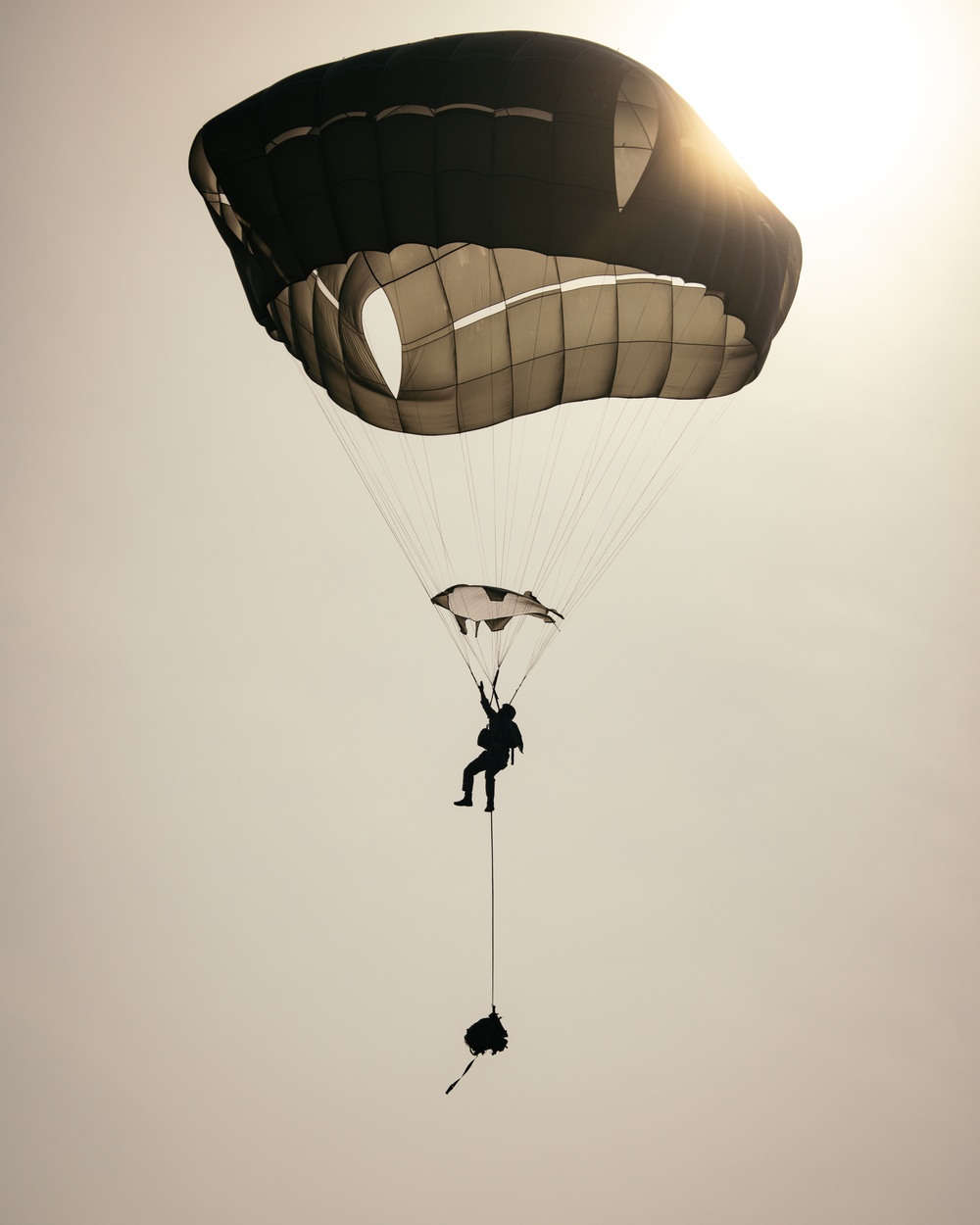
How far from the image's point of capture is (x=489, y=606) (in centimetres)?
1313

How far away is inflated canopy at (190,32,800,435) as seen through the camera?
11961 millimetres

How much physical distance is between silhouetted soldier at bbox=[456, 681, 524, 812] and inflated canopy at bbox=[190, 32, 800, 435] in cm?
354

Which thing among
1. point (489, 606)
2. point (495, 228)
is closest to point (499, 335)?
point (495, 228)

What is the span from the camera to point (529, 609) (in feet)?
43.0

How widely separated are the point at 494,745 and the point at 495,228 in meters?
5.33

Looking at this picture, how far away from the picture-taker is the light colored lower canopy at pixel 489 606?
13.1 m

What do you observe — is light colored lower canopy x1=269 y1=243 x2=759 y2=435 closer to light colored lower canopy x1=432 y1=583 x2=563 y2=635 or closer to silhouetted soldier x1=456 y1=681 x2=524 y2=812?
light colored lower canopy x1=432 y1=583 x2=563 y2=635

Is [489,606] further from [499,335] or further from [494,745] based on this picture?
[499,335]

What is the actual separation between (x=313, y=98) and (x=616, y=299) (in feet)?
12.5

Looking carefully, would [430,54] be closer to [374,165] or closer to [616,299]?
[374,165]

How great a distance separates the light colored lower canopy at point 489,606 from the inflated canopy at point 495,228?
219cm

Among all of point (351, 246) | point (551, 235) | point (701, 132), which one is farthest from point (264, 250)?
point (701, 132)

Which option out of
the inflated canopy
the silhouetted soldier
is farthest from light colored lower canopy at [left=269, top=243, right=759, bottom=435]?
the silhouetted soldier

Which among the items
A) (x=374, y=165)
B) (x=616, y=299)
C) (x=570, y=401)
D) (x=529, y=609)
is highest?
(x=374, y=165)
